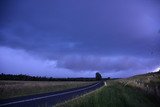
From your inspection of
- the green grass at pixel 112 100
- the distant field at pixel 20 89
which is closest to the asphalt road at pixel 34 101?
the green grass at pixel 112 100

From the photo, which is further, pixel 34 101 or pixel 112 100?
pixel 112 100

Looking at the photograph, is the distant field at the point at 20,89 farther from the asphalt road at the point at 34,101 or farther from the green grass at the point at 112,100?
the green grass at the point at 112,100

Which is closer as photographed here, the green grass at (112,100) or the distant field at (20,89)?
the green grass at (112,100)

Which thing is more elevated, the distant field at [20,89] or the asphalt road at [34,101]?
the distant field at [20,89]

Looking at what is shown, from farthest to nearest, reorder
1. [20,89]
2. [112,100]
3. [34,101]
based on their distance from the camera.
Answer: [20,89], [112,100], [34,101]

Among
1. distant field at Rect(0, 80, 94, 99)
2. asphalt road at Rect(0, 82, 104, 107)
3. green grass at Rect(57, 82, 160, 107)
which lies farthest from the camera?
distant field at Rect(0, 80, 94, 99)

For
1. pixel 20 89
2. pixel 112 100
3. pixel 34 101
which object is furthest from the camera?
pixel 20 89

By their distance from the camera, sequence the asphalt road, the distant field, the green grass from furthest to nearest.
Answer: the distant field, the green grass, the asphalt road

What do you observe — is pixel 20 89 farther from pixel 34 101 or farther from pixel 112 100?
pixel 34 101

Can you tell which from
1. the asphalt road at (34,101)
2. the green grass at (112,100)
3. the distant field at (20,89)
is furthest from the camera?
the distant field at (20,89)

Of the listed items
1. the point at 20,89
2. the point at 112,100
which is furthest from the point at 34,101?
the point at 20,89

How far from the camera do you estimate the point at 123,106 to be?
27.0 meters

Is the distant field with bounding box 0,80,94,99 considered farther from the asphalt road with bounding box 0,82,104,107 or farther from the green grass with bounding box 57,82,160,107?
the green grass with bounding box 57,82,160,107

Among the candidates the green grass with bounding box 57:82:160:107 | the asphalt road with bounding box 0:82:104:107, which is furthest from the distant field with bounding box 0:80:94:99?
the green grass with bounding box 57:82:160:107
